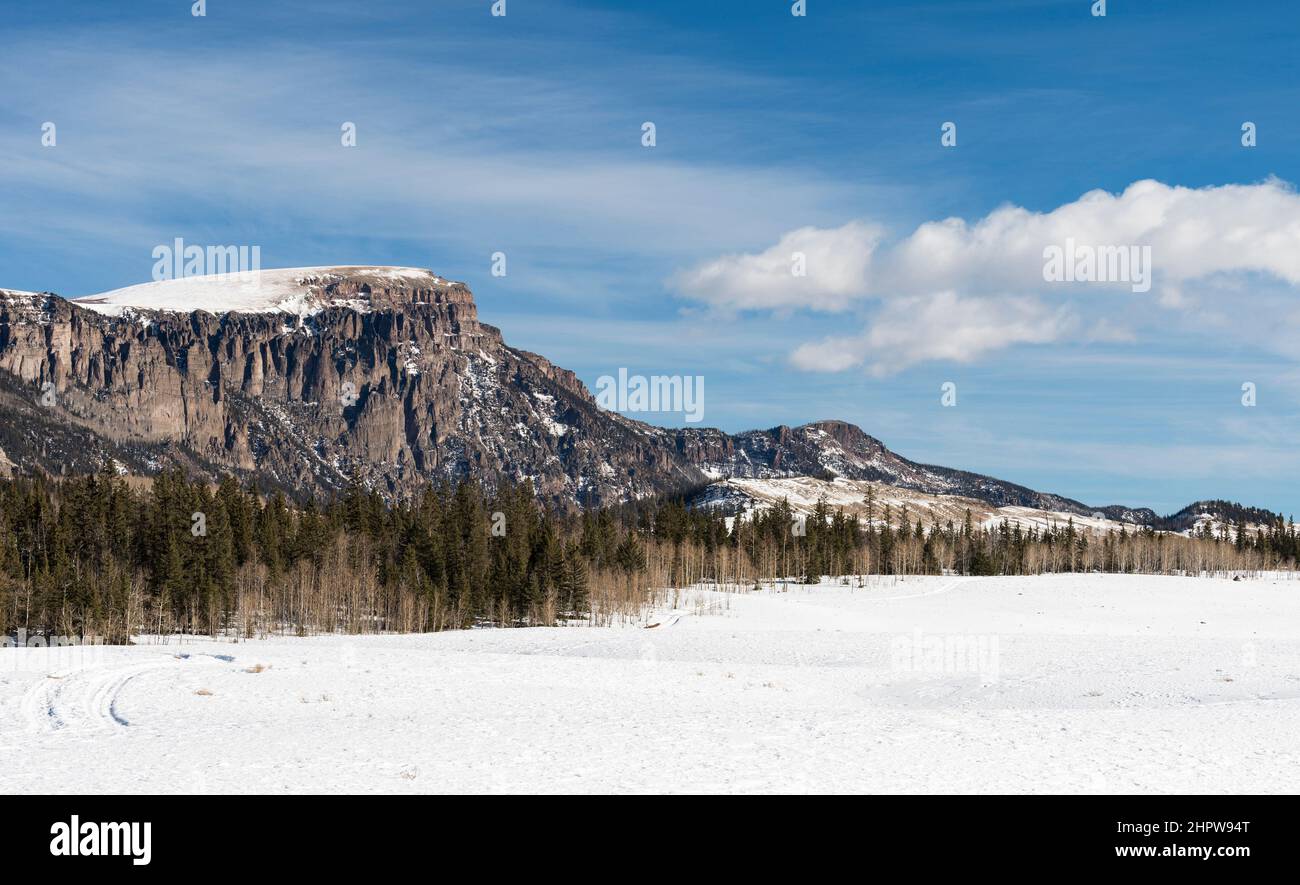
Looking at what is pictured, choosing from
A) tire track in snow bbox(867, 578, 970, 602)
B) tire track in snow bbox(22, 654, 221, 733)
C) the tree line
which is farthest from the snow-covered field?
tire track in snow bbox(867, 578, 970, 602)

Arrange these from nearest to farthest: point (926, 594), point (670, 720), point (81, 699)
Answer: point (670, 720) < point (81, 699) < point (926, 594)

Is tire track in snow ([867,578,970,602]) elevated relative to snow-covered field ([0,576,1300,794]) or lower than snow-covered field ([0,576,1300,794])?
lower

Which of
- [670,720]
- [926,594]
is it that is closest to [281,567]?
[926,594]

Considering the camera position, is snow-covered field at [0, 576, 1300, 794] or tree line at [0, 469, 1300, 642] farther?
tree line at [0, 469, 1300, 642]

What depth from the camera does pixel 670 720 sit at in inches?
1067

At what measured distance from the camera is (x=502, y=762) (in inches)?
816

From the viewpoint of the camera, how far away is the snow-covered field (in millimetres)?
19375

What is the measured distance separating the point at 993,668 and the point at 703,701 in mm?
20605

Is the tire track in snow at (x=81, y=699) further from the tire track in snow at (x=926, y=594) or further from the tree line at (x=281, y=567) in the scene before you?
the tire track in snow at (x=926, y=594)

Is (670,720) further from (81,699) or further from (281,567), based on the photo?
(281,567)

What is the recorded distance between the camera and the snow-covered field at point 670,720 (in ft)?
63.6

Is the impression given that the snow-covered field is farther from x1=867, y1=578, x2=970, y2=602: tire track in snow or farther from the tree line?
x1=867, y1=578, x2=970, y2=602: tire track in snow

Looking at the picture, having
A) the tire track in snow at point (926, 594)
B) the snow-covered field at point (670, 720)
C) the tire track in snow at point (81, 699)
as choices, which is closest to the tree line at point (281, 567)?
the tire track in snow at point (926, 594)
